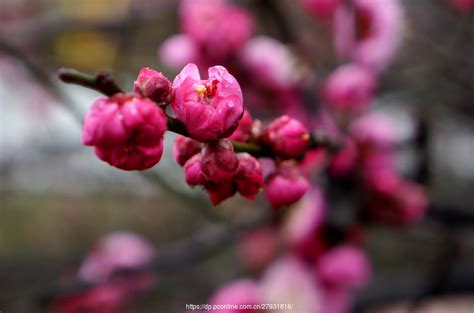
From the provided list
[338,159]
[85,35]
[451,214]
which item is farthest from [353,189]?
[85,35]

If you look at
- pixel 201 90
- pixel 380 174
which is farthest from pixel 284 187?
Answer: pixel 380 174

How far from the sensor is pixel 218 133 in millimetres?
486

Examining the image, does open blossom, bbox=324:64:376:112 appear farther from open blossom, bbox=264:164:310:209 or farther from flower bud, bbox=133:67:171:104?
flower bud, bbox=133:67:171:104

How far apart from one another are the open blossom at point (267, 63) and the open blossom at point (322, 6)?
0.14 m

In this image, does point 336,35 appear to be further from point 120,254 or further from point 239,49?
point 120,254

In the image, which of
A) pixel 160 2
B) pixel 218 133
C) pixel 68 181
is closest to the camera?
pixel 218 133

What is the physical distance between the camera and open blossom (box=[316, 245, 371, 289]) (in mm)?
1201

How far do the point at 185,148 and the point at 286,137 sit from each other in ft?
0.34

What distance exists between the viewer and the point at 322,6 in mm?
1402

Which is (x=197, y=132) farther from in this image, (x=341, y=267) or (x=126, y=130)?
(x=341, y=267)

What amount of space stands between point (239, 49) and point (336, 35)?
Answer: 336 mm

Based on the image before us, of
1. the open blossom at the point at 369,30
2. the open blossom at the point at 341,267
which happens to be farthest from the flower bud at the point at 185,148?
the open blossom at the point at 369,30

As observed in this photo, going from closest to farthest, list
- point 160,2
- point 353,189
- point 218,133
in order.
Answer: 1. point 218,133
2. point 353,189
3. point 160,2

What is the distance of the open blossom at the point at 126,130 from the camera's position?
17.5 inches
